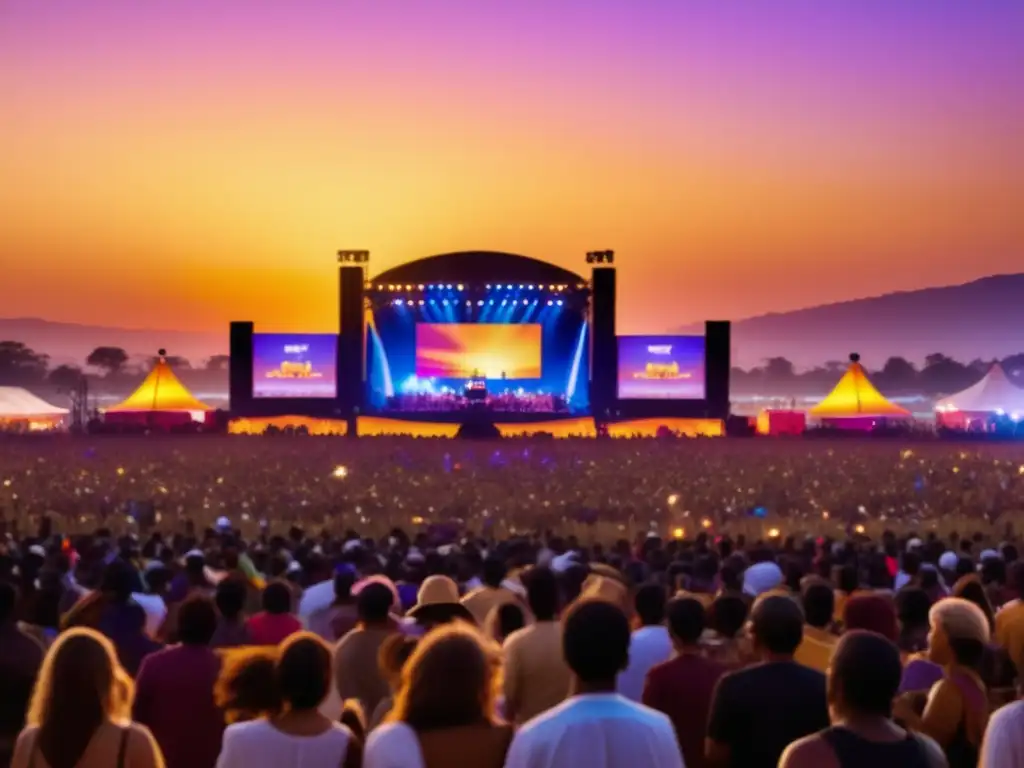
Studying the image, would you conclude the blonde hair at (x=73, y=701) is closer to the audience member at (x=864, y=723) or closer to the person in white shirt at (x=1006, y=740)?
the audience member at (x=864, y=723)

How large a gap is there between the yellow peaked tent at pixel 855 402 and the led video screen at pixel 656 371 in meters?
4.46

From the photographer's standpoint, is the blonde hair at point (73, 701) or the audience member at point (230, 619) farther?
the audience member at point (230, 619)

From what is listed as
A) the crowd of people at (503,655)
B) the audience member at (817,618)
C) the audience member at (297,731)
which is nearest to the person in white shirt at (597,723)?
the crowd of people at (503,655)

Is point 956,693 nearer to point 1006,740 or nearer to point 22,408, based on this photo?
point 1006,740

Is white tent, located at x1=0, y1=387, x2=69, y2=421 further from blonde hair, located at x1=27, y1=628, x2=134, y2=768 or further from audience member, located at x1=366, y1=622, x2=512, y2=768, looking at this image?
audience member, located at x1=366, y1=622, x2=512, y2=768

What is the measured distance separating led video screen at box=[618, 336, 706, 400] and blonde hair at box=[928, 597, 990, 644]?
45.6m

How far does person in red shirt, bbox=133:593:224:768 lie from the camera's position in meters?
5.73

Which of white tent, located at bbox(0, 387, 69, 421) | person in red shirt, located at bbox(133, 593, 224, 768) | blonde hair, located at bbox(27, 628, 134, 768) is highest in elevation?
white tent, located at bbox(0, 387, 69, 421)

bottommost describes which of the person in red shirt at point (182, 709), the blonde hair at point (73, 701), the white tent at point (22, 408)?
the person in red shirt at point (182, 709)

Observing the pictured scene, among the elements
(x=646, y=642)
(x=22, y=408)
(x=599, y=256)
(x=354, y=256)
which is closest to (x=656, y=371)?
(x=599, y=256)

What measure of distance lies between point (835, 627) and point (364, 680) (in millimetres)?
3329

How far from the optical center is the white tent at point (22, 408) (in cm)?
5997

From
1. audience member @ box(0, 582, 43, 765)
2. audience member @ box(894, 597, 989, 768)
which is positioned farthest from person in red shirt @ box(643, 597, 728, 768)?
audience member @ box(0, 582, 43, 765)

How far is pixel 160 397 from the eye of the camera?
53000 millimetres
